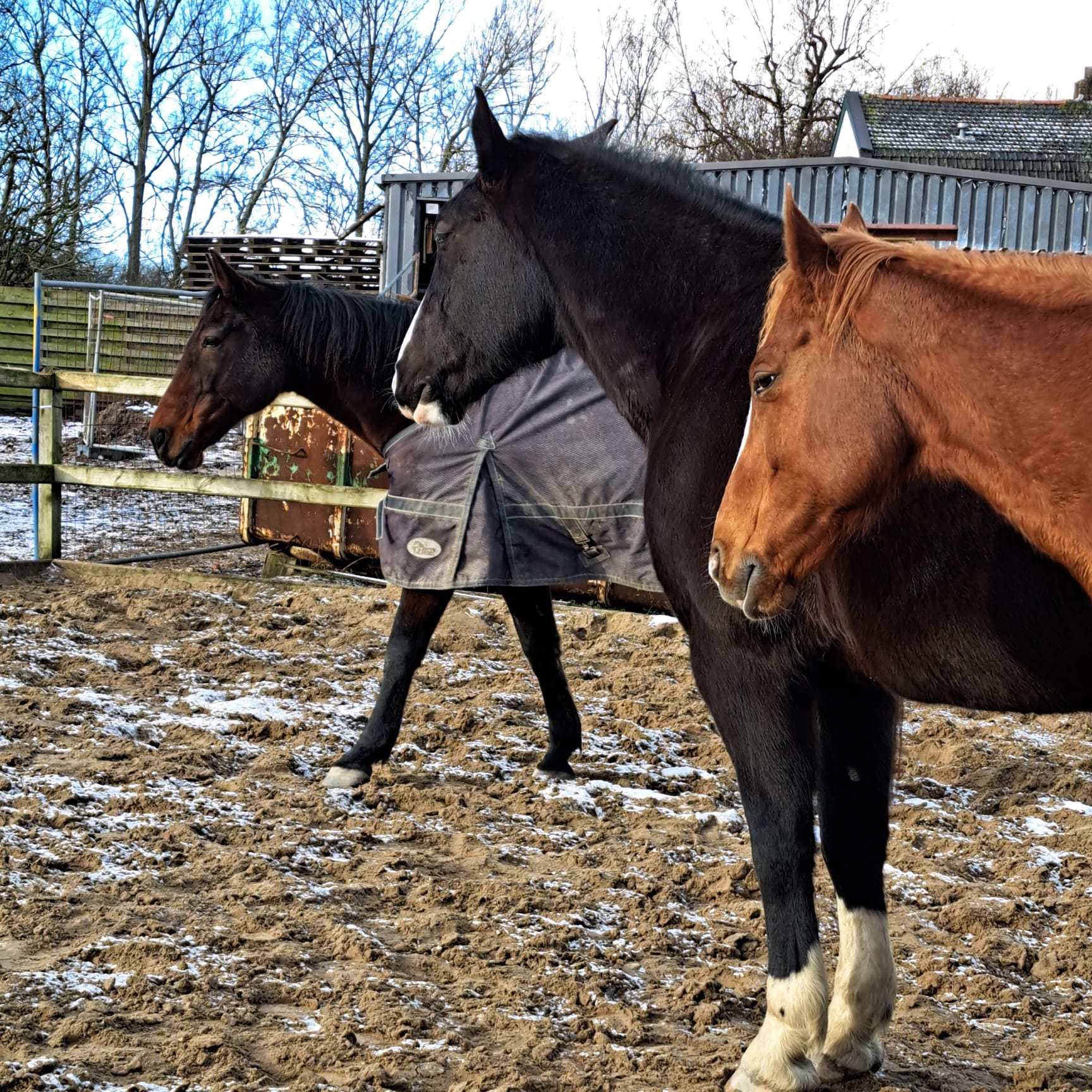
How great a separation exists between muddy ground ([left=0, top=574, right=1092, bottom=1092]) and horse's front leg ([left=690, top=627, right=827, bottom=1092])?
0.47 ft

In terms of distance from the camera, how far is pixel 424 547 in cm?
417

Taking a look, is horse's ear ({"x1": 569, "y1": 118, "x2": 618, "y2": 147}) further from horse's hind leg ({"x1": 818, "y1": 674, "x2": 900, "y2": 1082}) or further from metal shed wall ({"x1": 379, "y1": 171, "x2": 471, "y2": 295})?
metal shed wall ({"x1": 379, "y1": 171, "x2": 471, "y2": 295})

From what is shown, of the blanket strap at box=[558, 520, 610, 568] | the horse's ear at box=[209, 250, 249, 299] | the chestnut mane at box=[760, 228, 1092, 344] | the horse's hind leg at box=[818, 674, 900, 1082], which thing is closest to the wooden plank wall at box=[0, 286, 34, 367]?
the horse's ear at box=[209, 250, 249, 299]

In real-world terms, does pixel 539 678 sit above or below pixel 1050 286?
below

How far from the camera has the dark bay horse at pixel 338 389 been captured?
14.1 ft

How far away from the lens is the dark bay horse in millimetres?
4297

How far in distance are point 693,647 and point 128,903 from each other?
168 centimetres

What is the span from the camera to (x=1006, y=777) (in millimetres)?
4426

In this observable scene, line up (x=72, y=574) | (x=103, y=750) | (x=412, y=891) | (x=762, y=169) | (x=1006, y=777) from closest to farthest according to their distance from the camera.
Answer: (x=412, y=891) → (x=103, y=750) → (x=1006, y=777) → (x=72, y=574) → (x=762, y=169)

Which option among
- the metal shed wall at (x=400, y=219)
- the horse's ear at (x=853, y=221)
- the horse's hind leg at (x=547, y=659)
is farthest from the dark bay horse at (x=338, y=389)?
the metal shed wall at (x=400, y=219)

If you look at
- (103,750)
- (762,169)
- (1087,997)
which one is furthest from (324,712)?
(762,169)

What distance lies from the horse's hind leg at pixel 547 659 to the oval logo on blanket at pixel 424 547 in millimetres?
398

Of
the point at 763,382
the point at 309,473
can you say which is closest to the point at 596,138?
the point at 763,382

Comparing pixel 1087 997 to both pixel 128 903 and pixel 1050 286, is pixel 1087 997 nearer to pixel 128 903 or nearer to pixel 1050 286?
pixel 1050 286
